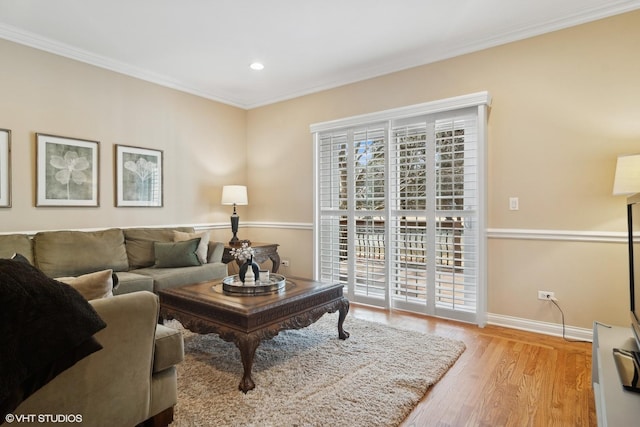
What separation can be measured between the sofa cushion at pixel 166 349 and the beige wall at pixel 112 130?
254cm

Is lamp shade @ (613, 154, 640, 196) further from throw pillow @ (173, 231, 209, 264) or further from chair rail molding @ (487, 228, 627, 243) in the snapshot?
throw pillow @ (173, 231, 209, 264)

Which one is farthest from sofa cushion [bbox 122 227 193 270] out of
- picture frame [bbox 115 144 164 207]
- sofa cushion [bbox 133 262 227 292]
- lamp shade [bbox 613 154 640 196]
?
lamp shade [bbox 613 154 640 196]

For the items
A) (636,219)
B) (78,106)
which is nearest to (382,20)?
(636,219)

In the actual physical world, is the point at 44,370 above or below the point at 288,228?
below

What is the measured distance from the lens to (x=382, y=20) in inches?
119

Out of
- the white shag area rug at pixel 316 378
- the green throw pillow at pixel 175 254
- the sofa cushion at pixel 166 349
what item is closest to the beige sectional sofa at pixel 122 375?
the sofa cushion at pixel 166 349

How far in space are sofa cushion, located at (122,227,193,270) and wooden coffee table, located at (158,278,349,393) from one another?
1.27 metres

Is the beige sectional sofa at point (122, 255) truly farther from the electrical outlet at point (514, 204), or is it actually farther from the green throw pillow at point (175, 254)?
the electrical outlet at point (514, 204)

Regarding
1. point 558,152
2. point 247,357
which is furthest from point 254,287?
point 558,152

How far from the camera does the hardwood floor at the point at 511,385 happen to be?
6.18ft

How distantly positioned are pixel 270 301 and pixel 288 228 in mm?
2537

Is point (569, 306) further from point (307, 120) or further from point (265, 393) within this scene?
point (307, 120)

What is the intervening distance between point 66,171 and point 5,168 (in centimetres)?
46

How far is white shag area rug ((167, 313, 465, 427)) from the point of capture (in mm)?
1861
